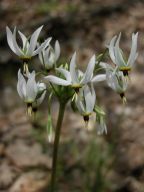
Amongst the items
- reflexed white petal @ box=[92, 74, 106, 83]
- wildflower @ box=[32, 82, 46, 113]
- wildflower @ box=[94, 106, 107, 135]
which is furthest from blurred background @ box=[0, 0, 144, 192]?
reflexed white petal @ box=[92, 74, 106, 83]

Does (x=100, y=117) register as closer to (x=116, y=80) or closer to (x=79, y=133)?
(x=116, y=80)

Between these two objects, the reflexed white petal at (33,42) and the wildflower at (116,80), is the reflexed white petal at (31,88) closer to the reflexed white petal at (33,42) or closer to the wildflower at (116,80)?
the reflexed white petal at (33,42)

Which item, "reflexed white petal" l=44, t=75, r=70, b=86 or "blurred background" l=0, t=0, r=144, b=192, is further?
"blurred background" l=0, t=0, r=144, b=192

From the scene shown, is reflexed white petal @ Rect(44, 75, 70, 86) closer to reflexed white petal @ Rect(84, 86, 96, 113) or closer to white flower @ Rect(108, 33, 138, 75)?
reflexed white petal @ Rect(84, 86, 96, 113)

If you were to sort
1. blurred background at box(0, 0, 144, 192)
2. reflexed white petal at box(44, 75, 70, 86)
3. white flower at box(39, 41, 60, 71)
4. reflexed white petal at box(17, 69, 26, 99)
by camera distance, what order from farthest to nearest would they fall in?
blurred background at box(0, 0, 144, 192), white flower at box(39, 41, 60, 71), reflexed white petal at box(17, 69, 26, 99), reflexed white petal at box(44, 75, 70, 86)

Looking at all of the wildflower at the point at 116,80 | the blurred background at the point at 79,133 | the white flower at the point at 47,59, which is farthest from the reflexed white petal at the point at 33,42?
the blurred background at the point at 79,133
